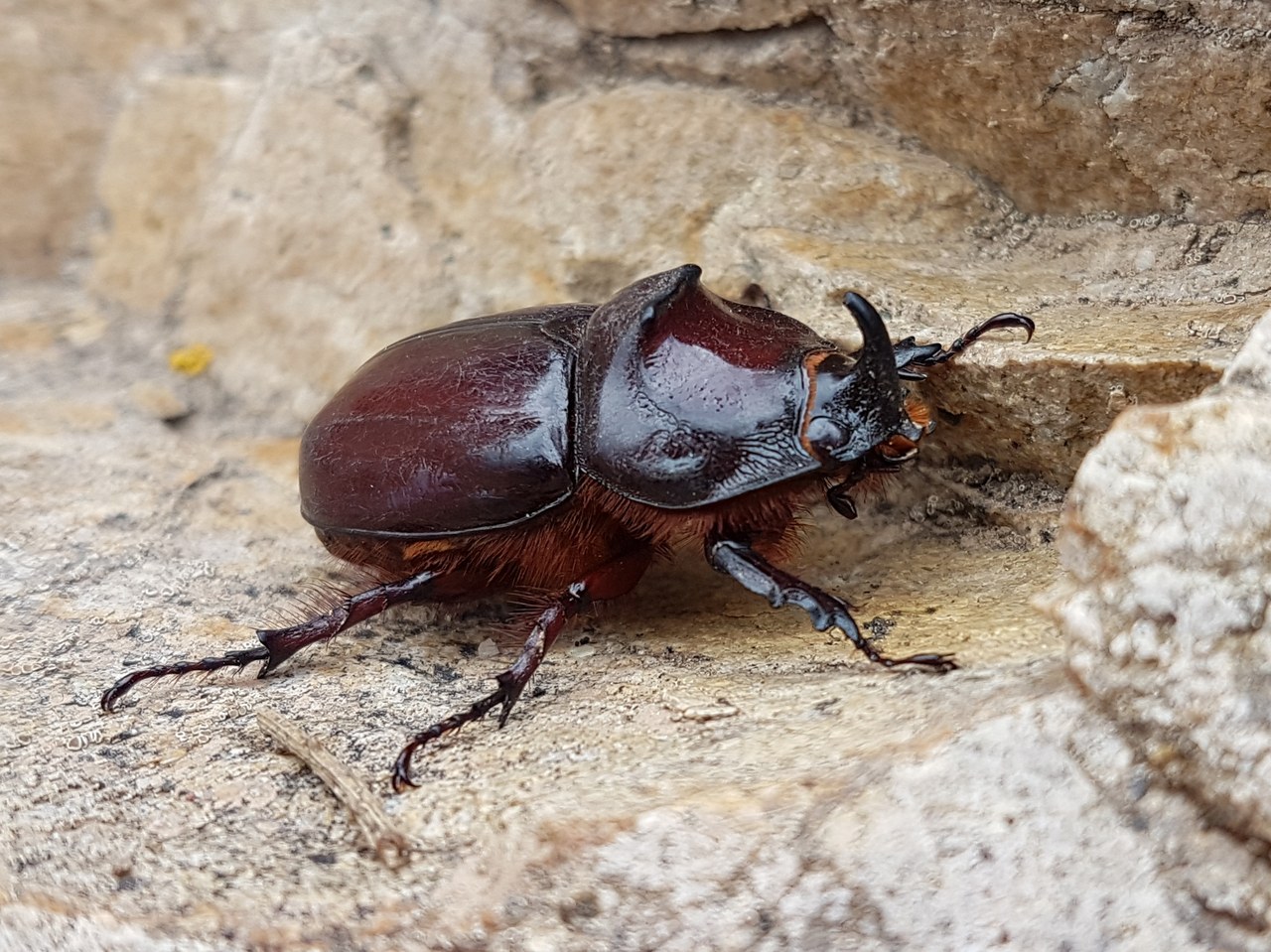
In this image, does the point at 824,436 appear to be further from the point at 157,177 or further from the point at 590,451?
the point at 157,177

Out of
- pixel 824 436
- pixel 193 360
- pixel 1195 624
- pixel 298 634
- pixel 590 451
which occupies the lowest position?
pixel 193 360

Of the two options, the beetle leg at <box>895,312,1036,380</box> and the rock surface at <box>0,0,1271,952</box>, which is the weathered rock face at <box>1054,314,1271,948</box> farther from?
the beetle leg at <box>895,312,1036,380</box>

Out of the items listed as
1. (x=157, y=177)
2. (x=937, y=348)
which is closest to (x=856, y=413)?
(x=937, y=348)

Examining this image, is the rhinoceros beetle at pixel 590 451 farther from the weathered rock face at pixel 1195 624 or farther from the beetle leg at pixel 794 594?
the weathered rock face at pixel 1195 624

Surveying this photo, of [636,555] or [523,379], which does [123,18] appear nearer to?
[523,379]

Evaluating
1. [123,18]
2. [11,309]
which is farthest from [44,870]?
[123,18]
